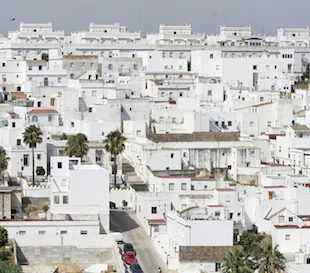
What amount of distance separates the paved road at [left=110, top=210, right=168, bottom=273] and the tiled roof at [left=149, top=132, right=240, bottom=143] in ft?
21.2

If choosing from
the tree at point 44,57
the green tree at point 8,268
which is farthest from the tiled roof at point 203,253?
the tree at point 44,57

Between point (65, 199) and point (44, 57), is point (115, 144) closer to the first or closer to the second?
point (65, 199)

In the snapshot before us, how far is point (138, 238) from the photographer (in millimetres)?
43250

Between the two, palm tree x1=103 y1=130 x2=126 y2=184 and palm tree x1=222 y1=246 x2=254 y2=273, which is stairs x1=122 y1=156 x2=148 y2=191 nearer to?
palm tree x1=103 y1=130 x2=126 y2=184

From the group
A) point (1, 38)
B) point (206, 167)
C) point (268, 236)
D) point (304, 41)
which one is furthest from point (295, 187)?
point (1, 38)

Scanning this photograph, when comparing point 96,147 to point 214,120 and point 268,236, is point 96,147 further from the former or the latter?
point 268,236

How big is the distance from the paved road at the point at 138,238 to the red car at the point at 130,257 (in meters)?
0.23

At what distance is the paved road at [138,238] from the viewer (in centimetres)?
4034

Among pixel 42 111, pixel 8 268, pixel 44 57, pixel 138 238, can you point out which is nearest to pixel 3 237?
pixel 8 268

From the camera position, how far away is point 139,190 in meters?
47.8

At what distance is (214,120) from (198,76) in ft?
38.4

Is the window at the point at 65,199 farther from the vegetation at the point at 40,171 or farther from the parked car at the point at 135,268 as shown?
the vegetation at the point at 40,171

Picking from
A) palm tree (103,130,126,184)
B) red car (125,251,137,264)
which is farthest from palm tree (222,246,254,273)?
palm tree (103,130,126,184)

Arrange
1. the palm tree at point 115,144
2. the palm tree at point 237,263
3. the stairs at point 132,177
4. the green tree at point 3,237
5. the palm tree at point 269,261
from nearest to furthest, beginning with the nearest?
the palm tree at point 237,263, the palm tree at point 269,261, the green tree at point 3,237, the stairs at point 132,177, the palm tree at point 115,144
